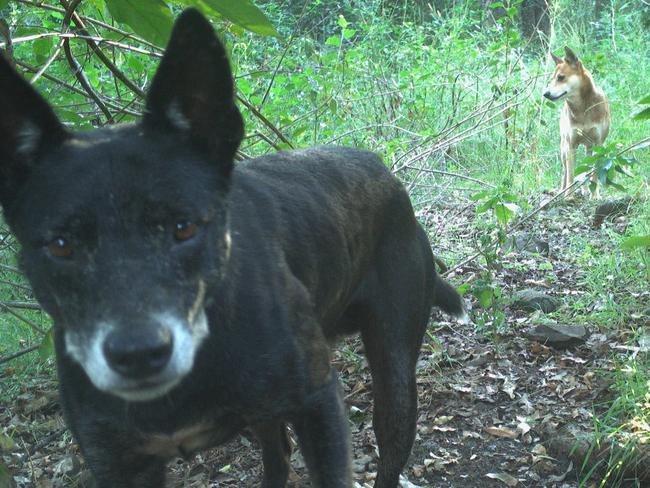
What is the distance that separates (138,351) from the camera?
1.90 meters

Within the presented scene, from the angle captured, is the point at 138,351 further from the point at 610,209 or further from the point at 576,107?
the point at 576,107

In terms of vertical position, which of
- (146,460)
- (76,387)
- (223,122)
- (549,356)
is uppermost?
(223,122)

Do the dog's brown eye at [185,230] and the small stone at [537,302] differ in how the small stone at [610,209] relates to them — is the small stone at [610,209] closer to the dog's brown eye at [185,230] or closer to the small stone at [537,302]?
the small stone at [537,302]

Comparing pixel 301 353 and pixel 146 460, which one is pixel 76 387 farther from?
pixel 301 353

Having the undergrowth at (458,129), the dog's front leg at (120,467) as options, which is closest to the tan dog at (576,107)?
the undergrowth at (458,129)

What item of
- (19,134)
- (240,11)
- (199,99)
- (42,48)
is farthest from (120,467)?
(42,48)

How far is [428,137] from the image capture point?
5.77 meters

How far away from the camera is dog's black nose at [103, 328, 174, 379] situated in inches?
74.8

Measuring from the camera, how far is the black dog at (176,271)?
204cm

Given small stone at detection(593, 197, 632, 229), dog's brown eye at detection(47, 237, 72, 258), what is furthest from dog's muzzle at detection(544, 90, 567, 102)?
dog's brown eye at detection(47, 237, 72, 258)

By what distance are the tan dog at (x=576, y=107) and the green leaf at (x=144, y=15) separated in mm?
7536

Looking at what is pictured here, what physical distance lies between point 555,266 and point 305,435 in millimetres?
4020

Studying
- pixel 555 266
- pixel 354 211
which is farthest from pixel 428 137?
pixel 354 211

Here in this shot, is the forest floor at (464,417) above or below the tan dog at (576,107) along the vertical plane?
below
